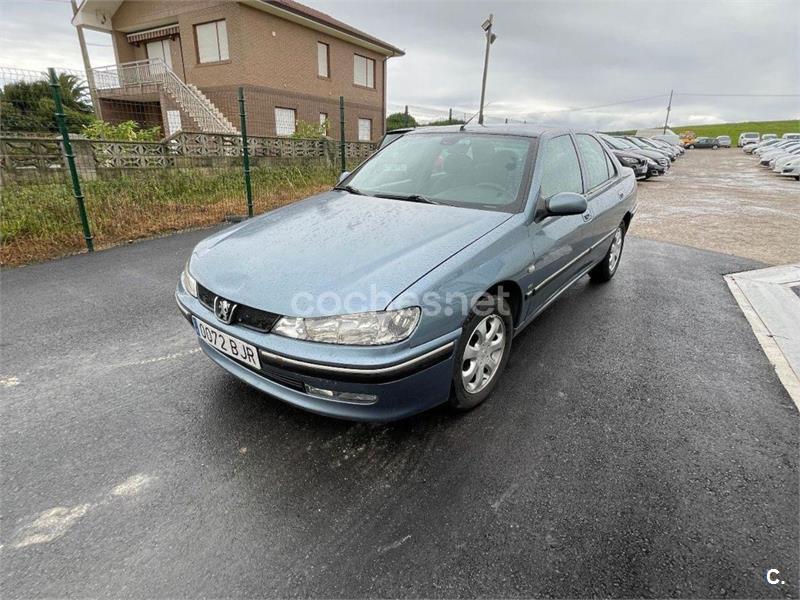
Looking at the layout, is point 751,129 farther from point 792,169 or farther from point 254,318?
point 254,318

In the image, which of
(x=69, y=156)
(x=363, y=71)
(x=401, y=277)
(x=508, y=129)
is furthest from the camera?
(x=363, y=71)

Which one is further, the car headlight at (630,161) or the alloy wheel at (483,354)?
the car headlight at (630,161)

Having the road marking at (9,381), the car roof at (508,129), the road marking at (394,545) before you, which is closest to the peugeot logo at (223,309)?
the road marking at (394,545)

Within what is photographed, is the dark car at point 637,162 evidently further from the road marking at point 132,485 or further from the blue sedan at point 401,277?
the road marking at point 132,485

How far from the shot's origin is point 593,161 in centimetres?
396

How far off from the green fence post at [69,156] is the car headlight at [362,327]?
206 inches

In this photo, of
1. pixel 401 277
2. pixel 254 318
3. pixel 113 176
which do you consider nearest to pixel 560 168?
pixel 401 277

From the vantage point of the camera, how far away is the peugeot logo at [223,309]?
2080 millimetres

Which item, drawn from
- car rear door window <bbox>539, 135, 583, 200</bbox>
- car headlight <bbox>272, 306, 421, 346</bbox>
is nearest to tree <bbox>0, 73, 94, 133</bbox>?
car headlight <bbox>272, 306, 421, 346</bbox>

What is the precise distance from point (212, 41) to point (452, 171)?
20.0m

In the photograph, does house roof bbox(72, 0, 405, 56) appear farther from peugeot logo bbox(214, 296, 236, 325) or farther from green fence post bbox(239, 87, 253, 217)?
peugeot logo bbox(214, 296, 236, 325)

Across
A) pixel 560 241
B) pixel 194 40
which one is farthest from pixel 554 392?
pixel 194 40

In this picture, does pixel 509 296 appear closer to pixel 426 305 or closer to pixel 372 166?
pixel 426 305

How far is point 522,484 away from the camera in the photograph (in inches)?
78.7
